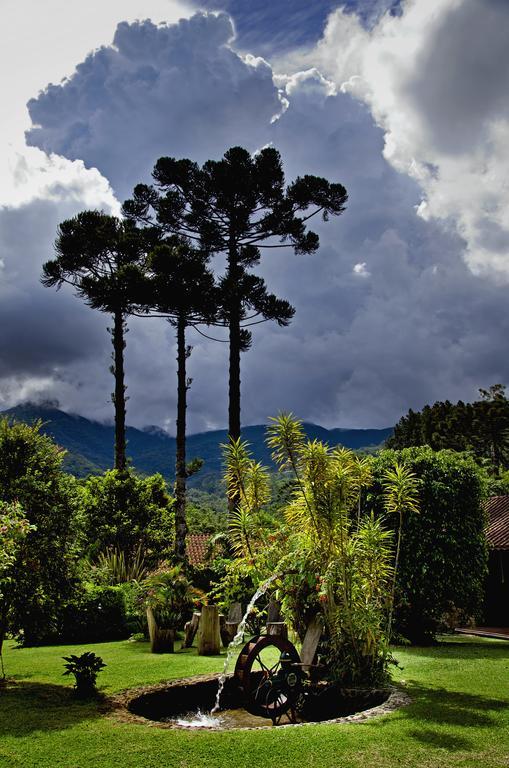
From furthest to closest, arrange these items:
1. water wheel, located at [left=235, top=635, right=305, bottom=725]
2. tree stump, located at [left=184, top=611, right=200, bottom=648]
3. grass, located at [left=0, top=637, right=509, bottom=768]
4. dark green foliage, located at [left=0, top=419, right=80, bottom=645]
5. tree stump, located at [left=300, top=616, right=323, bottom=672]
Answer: tree stump, located at [left=184, top=611, right=200, bottom=648] → dark green foliage, located at [left=0, top=419, right=80, bottom=645] → tree stump, located at [left=300, top=616, right=323, bottom=672] → water wheel, located at [left=235, top=635, right=305, bottom=725] → grass, located at [left=0, top=637, right=509, bottom=768]

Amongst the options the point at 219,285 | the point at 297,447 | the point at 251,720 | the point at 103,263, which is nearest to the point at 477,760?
the point at 251,720

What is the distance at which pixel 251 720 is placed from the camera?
8.69 metres

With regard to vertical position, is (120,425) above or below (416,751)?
above

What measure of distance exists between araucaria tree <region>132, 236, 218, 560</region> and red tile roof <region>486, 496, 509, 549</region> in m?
9.17

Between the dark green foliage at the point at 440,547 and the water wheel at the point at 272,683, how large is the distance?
5446 millimetres

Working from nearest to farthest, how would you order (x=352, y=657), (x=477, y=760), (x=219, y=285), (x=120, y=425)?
(x=477, y=760)
(x=352, y=657)
(x=219, y=285)
(x=120, y=425)

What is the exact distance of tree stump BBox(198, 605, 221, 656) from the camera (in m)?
12.2

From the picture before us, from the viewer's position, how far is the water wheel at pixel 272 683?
8.39 metres

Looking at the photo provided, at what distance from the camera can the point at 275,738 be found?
654 cm

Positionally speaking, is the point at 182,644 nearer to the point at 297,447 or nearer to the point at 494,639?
the point at 297,447

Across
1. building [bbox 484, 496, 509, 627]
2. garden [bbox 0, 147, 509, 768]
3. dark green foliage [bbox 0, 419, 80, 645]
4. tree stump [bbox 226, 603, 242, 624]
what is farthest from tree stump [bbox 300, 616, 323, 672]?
building [bbox 484, 496, 509, 627]

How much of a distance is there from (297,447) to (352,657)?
2.96m

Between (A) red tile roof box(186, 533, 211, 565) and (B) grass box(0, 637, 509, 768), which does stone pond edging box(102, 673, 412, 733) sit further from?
(A) red tile roof box(186, 533, 211, 565)

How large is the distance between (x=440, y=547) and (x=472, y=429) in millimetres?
34065
